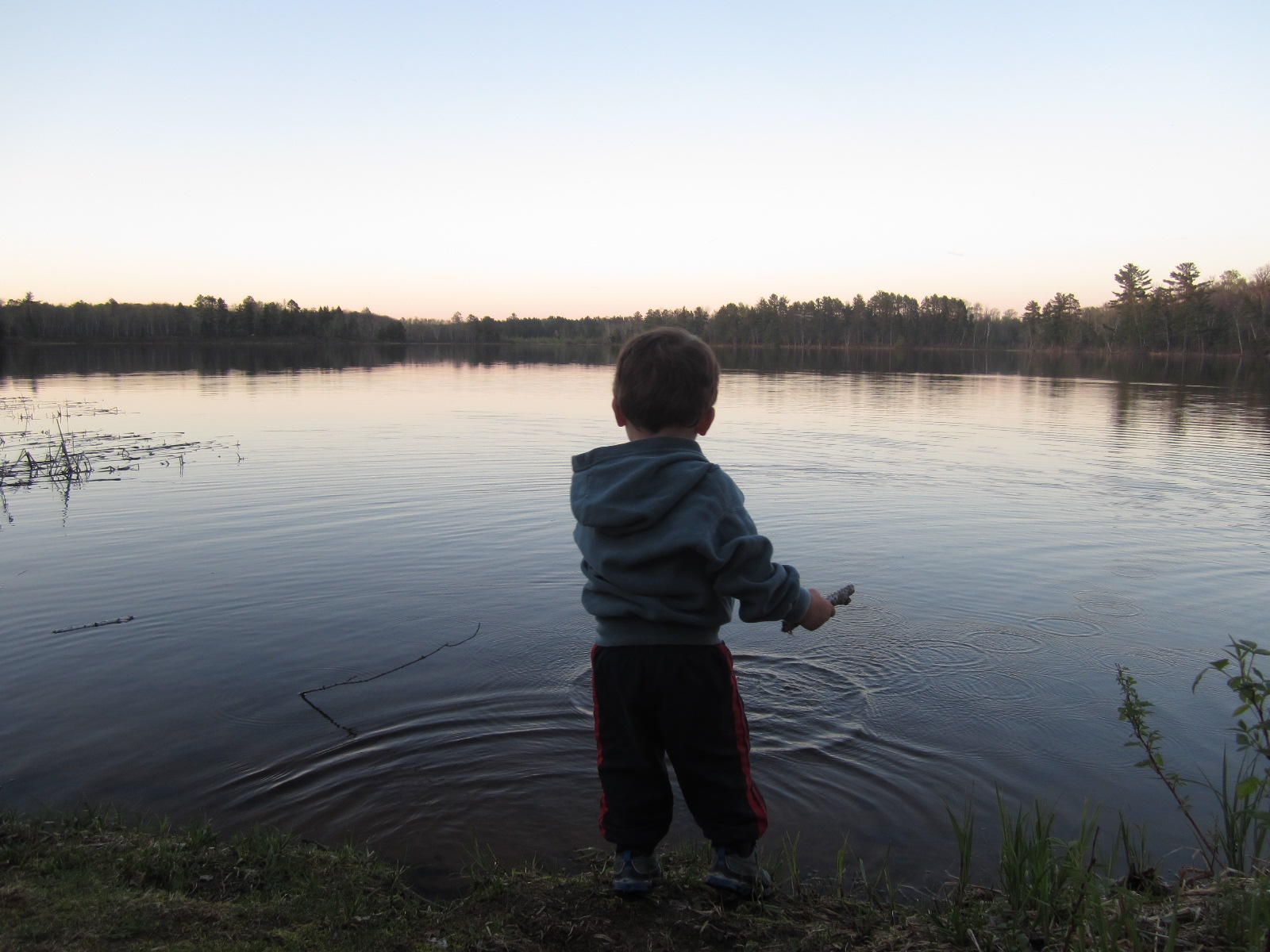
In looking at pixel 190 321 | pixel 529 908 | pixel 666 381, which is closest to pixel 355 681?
pixel 529 908

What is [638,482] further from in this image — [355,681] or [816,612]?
[355,681]

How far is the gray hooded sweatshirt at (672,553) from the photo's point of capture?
2592 millimetres

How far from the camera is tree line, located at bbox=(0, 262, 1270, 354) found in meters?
91.0

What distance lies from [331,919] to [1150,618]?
22.5 ft

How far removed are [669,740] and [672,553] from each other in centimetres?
62

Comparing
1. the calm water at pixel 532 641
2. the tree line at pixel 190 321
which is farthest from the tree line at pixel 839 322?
the calm water at pixel 532 641

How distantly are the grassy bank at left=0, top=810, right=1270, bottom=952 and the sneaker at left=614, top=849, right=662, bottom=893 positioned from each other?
0.20 ft

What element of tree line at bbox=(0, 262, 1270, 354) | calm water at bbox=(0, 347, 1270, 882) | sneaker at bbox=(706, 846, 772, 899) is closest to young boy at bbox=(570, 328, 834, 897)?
sneaker at bbox=(706, 846, 772, 899)

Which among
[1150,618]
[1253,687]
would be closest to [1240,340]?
[1150,618]

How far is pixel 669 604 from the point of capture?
267cm

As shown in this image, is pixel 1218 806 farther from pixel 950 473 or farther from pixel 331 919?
pixel 950 473

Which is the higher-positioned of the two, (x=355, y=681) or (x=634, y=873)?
(x=634, y=873)

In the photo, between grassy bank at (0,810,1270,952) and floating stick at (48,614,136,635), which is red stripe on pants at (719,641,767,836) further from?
floating stick at (48,614,136,635)

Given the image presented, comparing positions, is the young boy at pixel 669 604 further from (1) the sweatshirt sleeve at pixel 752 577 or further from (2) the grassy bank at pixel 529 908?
(2) the grassy bank at pixel 529 908
